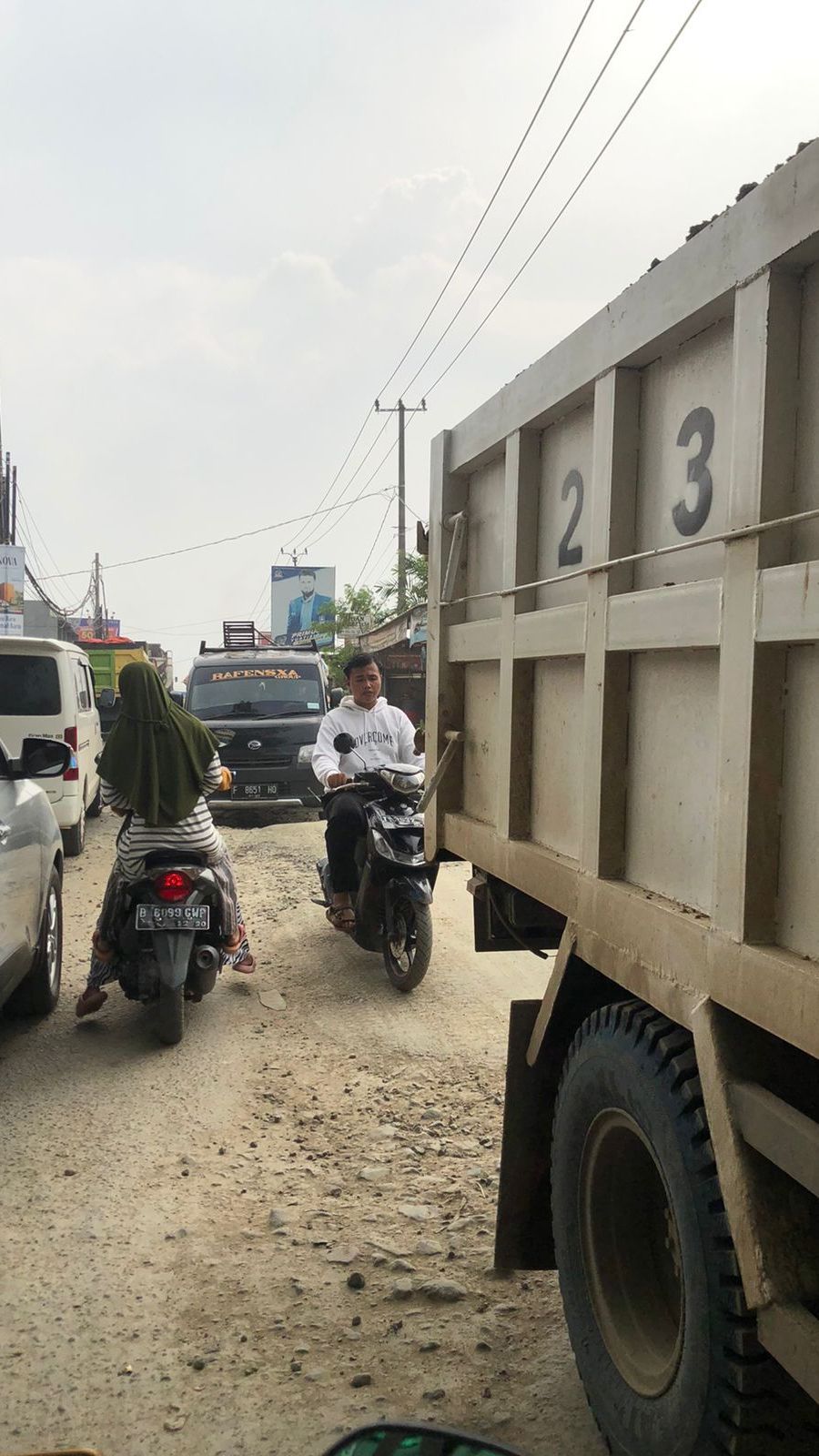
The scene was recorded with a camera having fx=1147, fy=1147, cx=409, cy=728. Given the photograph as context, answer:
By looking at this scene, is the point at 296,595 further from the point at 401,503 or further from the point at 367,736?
the point at 367,736

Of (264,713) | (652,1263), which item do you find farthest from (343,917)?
(264,713)

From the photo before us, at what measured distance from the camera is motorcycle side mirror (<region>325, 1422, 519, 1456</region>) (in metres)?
1.44

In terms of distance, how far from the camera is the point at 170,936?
517cm

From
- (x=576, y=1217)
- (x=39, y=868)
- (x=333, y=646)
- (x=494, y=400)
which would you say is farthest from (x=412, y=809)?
(x=333, y=646)

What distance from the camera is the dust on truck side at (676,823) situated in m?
1.69

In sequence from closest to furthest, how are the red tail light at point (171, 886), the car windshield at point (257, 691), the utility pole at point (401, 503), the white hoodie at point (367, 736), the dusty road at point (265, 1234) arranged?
1. the dusty road at point (265, 1234)
2. the red tail light at point (171, 886)
3. the white hoodie at point (367, 736)
4. the car windshield at point (257, 691)
5. the utility pole at point (401, 503)

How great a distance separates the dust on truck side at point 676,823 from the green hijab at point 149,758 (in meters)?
2.69

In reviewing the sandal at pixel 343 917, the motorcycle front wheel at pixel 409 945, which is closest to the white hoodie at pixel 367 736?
the sandal at pixel 343 917

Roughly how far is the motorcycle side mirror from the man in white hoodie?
472cm

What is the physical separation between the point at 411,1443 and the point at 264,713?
12.0 m

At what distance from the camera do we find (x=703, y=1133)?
6.19 ft

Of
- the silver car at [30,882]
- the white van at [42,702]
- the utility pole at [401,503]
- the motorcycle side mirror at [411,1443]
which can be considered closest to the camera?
the motorcycle side mirror at [411,1443]

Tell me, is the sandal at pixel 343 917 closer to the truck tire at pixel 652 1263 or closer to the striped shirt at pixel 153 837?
the striped shirt at pixel 153 837

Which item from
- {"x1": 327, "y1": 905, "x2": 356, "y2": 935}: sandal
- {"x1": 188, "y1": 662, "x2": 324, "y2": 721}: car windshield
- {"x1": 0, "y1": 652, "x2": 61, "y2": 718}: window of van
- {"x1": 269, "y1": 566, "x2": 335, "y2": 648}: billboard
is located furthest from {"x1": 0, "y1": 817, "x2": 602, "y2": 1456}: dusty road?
{"x1": 269, "y1": 566, "x2": 335, "y2": 648}: billboard
